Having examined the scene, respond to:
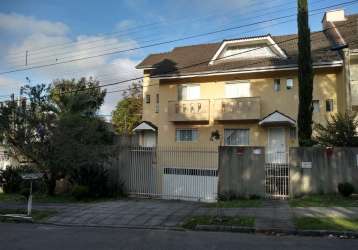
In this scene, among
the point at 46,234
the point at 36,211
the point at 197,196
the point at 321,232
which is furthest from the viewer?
the point at 197,196

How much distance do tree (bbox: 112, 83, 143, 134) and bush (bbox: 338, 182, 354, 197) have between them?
36.0 meters

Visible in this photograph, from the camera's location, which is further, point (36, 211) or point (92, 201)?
point (92, 201)

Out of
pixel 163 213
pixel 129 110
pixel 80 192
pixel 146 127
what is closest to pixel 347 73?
pixel 146 127

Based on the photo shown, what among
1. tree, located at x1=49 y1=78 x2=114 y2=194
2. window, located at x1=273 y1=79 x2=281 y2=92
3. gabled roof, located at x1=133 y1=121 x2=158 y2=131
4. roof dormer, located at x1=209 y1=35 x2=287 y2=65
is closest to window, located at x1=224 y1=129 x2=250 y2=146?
window, located at x1=273 y1=79 x2=281 y2=92

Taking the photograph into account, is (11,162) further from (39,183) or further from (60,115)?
(60,115)

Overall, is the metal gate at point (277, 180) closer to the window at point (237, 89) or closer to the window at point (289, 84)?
the window at point (289, 84)

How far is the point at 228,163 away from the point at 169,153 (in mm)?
3517

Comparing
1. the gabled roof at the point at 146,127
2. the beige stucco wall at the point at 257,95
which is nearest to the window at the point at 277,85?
the beige stucco wall at the point at 257,95

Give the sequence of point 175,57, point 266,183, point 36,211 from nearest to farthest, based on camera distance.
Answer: point 36,211 → point 266,183 → point 175,57

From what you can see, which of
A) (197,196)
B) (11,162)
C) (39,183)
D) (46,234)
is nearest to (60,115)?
(39,183)

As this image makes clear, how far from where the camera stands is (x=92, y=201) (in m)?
17.7

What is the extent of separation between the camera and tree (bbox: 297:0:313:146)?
1948 centimetres

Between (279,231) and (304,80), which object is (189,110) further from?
(279,231)

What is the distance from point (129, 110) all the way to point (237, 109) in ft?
89.7
